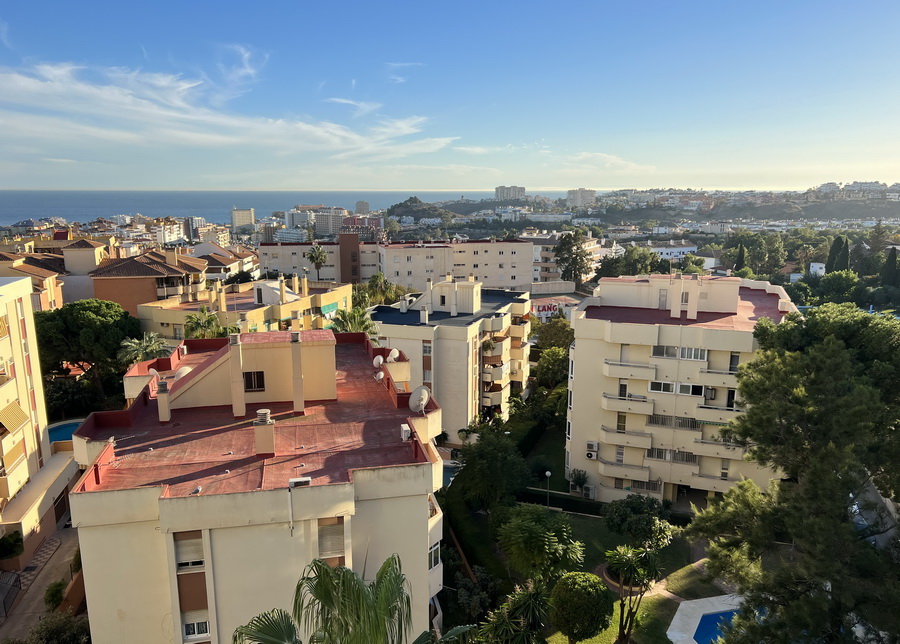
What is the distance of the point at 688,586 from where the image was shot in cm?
2609

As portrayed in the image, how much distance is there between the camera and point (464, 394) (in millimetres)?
40969

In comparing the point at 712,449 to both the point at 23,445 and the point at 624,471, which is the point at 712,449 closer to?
the point at 624,471

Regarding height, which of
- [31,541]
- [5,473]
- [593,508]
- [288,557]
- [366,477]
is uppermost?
[366,477]

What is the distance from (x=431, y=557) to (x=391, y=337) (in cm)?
2324

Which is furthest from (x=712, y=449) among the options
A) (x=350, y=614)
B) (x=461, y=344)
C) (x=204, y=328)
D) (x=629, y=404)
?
(x=204, y=328)

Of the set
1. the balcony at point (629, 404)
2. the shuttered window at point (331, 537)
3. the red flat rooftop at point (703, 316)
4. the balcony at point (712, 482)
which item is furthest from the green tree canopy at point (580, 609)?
the red flat rooftop at point (703, 316)

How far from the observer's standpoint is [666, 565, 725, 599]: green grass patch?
2553 cm

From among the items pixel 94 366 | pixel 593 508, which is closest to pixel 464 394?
pixel 593 508

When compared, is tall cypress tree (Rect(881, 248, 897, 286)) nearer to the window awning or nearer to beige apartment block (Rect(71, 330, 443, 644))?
beige apartment block (Rect(71, 330, 443, 644))

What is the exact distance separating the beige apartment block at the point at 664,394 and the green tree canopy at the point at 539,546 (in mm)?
9415

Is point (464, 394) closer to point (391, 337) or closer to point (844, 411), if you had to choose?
point (391, 337)

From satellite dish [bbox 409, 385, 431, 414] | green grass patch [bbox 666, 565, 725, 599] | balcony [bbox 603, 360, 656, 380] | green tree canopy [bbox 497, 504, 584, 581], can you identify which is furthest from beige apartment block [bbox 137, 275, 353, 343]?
green grass patch [bbox 666, 565, 725, 599]

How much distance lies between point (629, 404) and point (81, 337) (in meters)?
39.8

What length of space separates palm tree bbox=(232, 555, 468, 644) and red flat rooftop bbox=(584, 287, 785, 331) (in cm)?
2558
